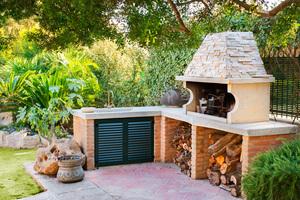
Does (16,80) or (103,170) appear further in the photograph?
(16,80)

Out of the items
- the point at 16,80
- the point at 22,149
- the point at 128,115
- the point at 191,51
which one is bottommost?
the point at 22,149

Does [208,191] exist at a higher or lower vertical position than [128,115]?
lower

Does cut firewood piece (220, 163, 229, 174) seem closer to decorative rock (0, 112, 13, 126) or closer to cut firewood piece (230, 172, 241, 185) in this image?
cut firewood piece (230, 172, 241, 185)

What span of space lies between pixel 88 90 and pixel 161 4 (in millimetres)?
7734

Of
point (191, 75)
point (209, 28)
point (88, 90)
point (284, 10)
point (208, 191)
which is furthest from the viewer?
point (88, 90)

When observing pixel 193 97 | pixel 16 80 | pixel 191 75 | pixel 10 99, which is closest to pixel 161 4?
pixel 191 75

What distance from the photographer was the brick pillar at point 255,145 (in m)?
6.18

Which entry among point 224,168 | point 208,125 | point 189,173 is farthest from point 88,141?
point 224,168

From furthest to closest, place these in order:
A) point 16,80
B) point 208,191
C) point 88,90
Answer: point 88,90, point 16,80, point 208,191

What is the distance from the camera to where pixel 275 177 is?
487 centimetres

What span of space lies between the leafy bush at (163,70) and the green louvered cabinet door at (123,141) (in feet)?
5.65

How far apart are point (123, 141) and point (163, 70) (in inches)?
108

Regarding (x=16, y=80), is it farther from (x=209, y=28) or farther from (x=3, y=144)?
(x=209, y=28)

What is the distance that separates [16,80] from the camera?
416 inches
